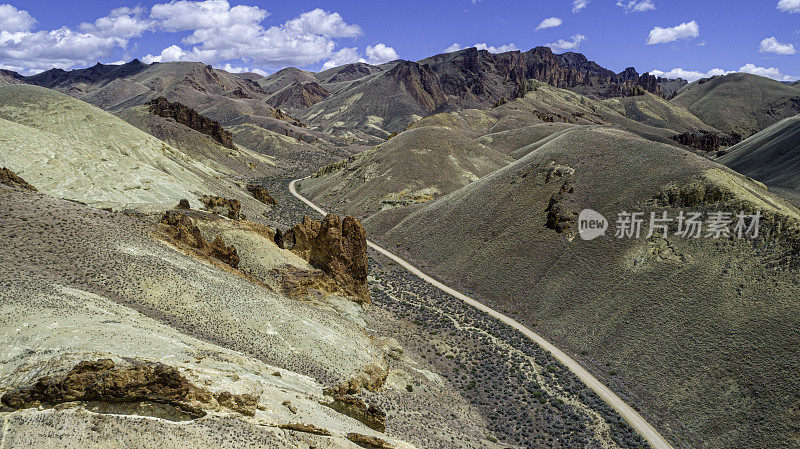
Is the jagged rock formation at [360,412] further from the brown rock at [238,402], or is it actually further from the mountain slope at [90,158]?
the mountain slope at [90,158]

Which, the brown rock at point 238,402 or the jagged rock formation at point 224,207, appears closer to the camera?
the brown rock at point 238,402

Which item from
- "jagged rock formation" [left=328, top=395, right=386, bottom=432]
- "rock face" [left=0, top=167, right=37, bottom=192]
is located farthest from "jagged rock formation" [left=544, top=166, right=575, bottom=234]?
"rock face" [left=0, top=167, right=37, bottom=192]

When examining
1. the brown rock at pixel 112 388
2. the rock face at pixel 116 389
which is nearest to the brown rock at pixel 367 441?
the rock face at pixel 116 389

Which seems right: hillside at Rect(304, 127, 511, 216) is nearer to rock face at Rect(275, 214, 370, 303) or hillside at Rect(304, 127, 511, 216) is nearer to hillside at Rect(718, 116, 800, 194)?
rock face at Rect(275, 214, 370, 303)

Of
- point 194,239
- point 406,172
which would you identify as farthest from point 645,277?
point 406,172

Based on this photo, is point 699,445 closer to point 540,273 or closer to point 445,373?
point 445,373

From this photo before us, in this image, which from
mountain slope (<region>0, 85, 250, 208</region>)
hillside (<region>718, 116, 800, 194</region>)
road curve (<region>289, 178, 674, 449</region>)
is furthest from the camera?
hillside (<region>718, 116, 800, 194</region>)
